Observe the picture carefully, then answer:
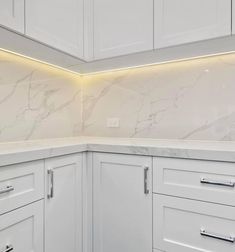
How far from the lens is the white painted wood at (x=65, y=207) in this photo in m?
1.16

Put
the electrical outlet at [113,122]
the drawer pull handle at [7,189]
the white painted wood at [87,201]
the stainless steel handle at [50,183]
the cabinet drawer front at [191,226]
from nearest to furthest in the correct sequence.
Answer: the drawer pull handle at [7,189] < the cabinet drawer front at [191,226] < the stainless steel handle at [50,183] < the white painted wood at [87,201] < the electrical outlet at [113,122]

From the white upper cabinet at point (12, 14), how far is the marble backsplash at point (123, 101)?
15.0 inches

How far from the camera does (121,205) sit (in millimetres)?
1296

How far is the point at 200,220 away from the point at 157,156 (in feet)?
1.15

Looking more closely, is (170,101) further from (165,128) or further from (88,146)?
(88,146)

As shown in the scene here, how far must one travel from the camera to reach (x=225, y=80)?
1.52 meters

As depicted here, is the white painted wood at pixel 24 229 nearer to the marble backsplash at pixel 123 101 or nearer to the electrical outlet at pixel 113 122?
the marble backsplash at pixel 123 101

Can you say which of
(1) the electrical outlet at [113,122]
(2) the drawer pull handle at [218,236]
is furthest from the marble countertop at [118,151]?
(1) the electrical outlet at [113,122]

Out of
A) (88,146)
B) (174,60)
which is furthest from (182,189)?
(174,60)

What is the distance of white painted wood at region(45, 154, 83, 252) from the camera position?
3.80 feet

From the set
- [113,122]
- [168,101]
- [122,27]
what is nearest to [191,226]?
[168,101]

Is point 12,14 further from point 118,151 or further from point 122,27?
point 118,151

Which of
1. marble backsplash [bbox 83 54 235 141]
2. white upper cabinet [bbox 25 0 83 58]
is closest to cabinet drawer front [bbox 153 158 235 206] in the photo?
marble backsplash [bbox 83 54 235 141]

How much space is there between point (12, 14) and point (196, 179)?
117 cm
